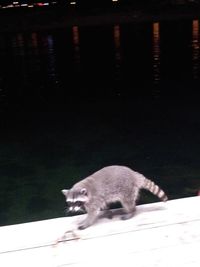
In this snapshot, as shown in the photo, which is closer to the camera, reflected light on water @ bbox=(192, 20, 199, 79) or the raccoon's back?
the raccoon's back

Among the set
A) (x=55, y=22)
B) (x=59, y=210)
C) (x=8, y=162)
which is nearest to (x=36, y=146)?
(x=8, y=162)

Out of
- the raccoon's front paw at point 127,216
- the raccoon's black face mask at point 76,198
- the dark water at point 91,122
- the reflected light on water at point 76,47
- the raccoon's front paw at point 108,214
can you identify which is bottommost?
the reflected light on water at point 76,47

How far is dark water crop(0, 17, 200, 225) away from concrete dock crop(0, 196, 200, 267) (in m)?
4.14

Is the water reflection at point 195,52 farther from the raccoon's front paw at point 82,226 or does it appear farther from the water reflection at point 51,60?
the raccoon's front paw at point 82,226

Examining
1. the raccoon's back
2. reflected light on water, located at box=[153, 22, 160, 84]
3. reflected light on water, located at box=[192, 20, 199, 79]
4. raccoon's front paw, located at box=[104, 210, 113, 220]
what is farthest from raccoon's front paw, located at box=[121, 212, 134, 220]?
reflected light on water, located at box=[192, 20, 199, 79]

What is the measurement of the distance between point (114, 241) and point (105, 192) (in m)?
0.59

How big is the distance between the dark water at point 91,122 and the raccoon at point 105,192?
3.88 meters

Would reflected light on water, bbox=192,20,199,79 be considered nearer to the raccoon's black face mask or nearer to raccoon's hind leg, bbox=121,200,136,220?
raccoon's hind leg, bbox=121,200,136,220

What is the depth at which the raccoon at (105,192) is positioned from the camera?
10.9ft

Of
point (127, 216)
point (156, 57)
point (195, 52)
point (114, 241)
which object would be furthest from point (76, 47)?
point (114, 241)

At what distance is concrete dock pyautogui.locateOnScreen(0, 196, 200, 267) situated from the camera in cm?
275

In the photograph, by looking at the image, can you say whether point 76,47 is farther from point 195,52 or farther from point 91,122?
point 91,122

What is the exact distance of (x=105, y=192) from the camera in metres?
3.49

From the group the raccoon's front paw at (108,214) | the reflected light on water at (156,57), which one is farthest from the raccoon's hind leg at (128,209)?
the reflected light on water at (156,57)
